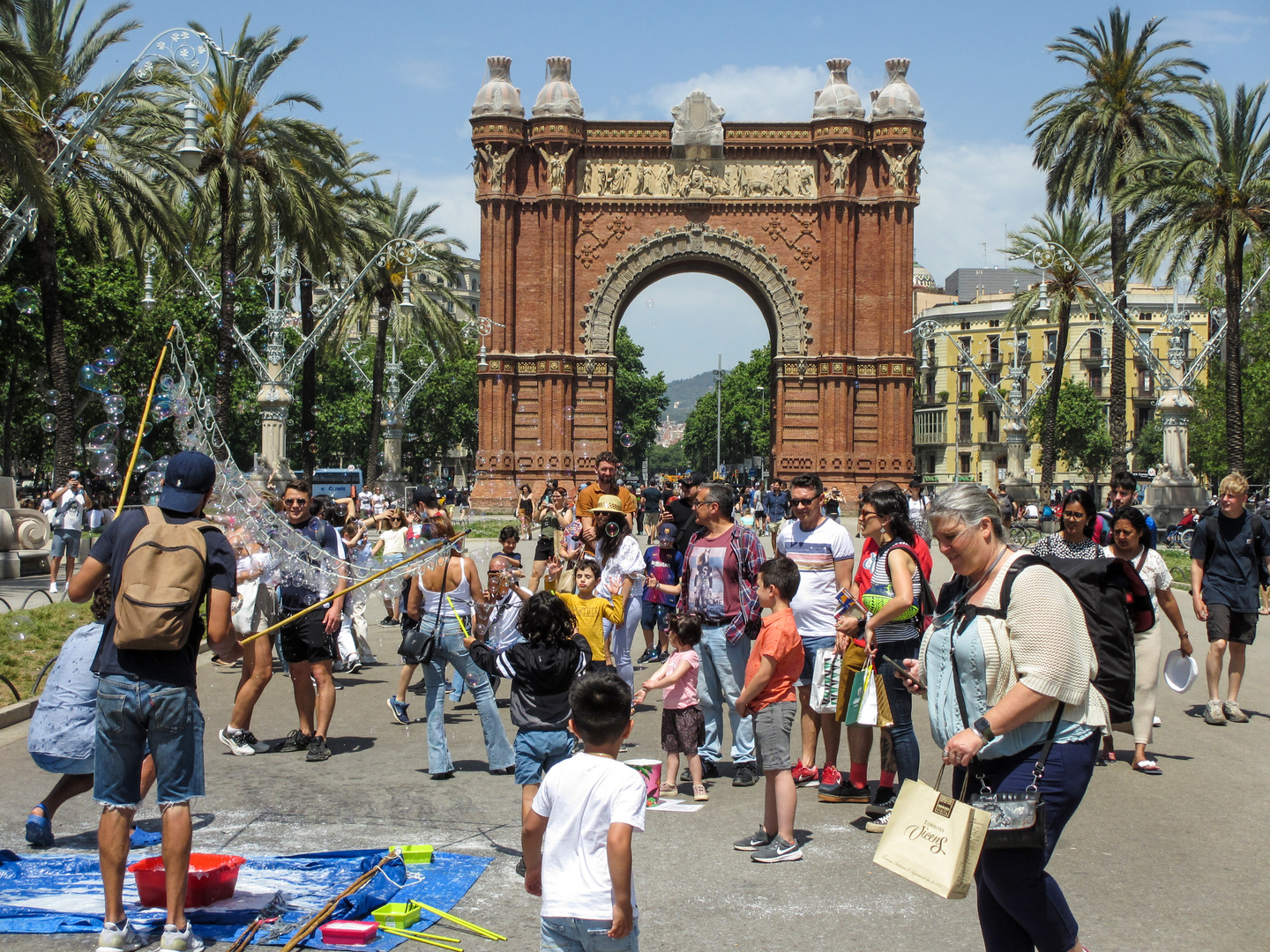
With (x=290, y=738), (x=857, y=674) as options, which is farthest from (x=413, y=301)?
(x=857, y=674)

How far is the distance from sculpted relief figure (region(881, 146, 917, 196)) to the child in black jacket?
3853cm

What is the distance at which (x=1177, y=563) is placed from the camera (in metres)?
24.6

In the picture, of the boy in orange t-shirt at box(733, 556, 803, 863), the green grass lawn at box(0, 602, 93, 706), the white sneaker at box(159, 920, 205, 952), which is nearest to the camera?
the white sneaker at box(159, 920, 205, 952)

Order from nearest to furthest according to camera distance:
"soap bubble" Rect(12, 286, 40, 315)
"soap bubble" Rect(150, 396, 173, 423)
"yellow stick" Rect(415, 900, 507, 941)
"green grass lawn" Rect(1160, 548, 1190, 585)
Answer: "yellow stick" Rect(415, 900, 507, 941)
"soap bubble" Rect(150, 396, 173, 423)
"soap bubble" Rect(12, 286, 40, 315)
"green grass lawn" Rect(1160, 548, 1190, 585)

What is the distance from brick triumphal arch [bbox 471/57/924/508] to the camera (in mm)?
42031

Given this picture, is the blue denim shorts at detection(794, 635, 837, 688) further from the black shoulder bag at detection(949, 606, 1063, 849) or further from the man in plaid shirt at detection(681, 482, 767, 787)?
the black shoulder bag at detection(949, 606, 1063, 849)

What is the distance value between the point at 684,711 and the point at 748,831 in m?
1.03

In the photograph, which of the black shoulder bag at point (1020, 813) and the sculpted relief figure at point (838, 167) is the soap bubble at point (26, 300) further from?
the sculpted relief figure at point (838, 167)

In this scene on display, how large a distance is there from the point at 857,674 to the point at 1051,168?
98.5 feet

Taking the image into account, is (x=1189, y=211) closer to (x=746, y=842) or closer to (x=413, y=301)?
(x=413, y=301)

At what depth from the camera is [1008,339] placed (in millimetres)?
80250

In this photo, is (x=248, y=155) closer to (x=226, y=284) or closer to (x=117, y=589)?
(x=226, y=284)

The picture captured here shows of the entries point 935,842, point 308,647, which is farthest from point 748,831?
point 308,647

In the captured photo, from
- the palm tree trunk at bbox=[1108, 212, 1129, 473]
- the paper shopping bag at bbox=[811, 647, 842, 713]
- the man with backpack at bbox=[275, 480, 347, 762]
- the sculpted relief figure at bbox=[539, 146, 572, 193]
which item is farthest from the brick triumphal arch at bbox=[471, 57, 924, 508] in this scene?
the paper shopping bag at bbox=[811, 647, 842, 713]
